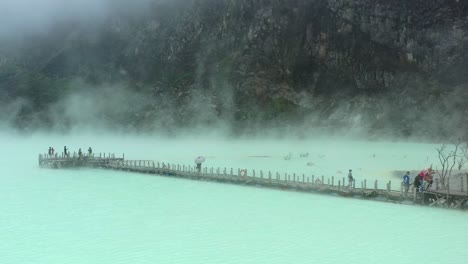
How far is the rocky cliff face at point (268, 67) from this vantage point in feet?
430

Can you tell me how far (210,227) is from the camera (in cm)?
3331

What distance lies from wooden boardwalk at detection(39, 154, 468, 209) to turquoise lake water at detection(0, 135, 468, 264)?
38.4 inches

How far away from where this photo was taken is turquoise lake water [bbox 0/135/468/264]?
2759cm

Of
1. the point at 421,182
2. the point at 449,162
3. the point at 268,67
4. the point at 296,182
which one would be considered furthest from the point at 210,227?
the point at 268,67

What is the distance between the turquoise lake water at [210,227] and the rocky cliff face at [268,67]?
8603cm

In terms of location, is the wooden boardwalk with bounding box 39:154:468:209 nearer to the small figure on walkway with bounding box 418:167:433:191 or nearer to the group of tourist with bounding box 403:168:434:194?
the group of tourist with bounding box 403:168:434:194

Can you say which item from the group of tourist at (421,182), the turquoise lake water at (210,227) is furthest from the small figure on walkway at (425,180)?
the turquoise lake water at (210,227)

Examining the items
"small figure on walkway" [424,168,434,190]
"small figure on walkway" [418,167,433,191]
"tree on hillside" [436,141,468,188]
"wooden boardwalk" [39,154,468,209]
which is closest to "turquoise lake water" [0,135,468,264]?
"wooden boardwalk" [39,154,468,209]

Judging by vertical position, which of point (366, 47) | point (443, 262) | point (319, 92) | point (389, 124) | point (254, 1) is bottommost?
point (443, 262)

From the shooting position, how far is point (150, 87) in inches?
6280

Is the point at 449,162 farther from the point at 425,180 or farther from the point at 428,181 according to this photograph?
the point at 428,181

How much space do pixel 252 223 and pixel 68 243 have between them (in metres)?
10.8

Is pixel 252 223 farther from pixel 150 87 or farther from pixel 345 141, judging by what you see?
pixel 150 87

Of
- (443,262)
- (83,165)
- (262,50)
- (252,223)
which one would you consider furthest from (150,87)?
(443,262)
